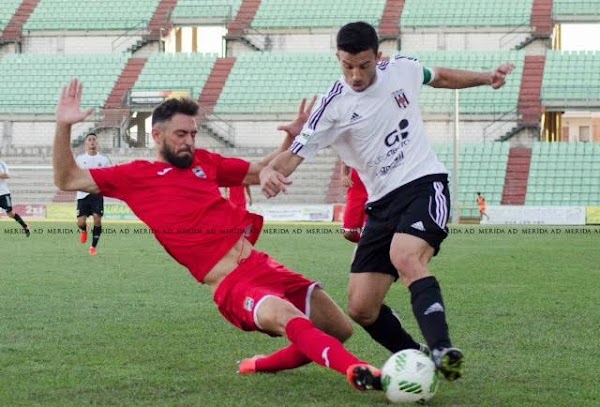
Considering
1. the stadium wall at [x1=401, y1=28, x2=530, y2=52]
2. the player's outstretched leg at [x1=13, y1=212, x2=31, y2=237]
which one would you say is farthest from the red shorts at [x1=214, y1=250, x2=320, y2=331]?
the stadium wall at [x1=401, y1=28, x2=530, y2=52]

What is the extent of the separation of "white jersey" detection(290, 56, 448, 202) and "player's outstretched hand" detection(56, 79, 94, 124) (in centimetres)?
120

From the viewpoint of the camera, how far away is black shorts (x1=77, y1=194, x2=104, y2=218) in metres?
19.5

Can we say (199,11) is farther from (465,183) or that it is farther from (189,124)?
(189,124)

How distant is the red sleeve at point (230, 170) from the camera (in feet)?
21.6

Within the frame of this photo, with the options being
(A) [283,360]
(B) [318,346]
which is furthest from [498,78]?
(B) [318,346]

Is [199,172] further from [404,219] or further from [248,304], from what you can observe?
[404,219]

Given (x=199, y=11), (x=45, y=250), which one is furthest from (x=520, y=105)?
(x=45, y=250)

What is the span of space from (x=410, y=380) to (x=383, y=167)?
1.40 m

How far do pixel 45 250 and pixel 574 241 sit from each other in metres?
10.8

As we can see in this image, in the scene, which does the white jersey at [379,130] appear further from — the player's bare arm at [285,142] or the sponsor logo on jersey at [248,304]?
the sponsor logo on jersey at [248,304]

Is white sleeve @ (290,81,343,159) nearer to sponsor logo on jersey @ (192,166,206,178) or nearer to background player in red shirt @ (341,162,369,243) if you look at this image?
sponsor logo on jersey @ (192,166,206,178)

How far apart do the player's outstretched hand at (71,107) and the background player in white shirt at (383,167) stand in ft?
3.33

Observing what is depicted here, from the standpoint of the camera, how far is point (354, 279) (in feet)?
21.4

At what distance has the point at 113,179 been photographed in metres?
6.23
